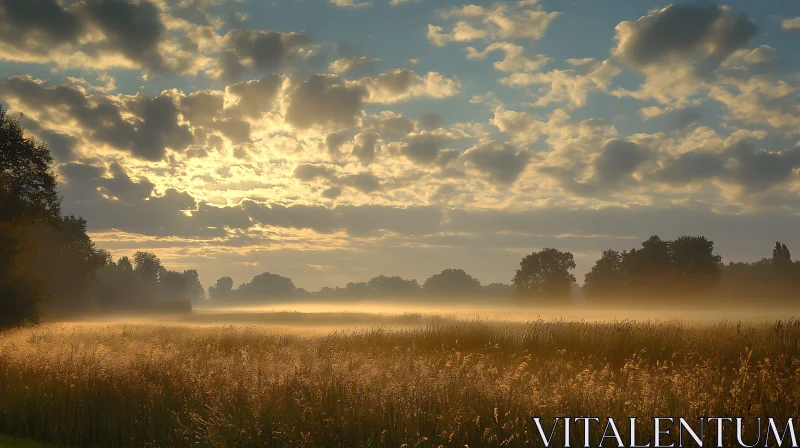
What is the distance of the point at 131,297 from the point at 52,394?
Result: 4410 inches

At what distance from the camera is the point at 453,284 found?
14900 cm

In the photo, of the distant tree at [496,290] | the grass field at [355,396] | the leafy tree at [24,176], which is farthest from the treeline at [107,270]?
the distant tree at [496,290]

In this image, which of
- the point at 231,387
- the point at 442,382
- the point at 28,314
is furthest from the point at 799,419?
the point at 28,314

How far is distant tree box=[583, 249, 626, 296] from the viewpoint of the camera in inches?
3177

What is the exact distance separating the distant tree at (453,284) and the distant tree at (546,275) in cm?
5691

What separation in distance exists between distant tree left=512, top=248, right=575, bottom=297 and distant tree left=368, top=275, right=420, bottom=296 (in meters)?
87.0

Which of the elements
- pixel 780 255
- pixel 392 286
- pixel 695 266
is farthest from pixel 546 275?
pixel 392 286

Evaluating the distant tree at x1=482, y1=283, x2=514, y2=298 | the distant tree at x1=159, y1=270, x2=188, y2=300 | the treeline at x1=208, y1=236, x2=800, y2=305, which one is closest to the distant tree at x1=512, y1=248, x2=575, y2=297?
the treeline at x1=208, y1=236, x2=800, y2=305

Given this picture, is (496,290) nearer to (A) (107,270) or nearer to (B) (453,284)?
(B) (453,284)

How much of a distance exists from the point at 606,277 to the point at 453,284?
68913mm

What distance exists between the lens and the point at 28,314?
3825 cm

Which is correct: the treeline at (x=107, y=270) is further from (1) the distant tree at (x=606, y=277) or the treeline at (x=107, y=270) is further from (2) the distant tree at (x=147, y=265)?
(2) the distant tree at (x=147, y=265)

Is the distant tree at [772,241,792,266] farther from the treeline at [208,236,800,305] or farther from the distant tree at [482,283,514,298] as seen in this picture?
the distant tree at [482,283,514,298]

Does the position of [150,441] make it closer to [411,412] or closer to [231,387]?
[231,387]
